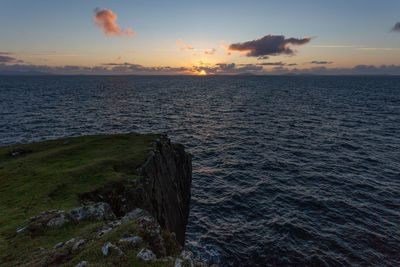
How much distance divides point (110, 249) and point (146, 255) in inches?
62.5

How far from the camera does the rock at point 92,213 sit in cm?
1254

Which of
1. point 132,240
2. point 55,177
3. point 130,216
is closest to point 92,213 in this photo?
point 130,216

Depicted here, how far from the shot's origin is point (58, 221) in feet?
38.7

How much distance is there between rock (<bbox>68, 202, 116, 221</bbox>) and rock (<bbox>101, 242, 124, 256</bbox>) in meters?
3.87

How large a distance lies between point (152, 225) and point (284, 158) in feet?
106

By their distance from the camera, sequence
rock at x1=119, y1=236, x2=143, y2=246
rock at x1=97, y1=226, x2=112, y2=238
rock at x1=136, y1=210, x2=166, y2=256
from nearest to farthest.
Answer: rock at x1=119, y1=236, x2=143, y2=246
rock at x1=136, y1=210, x2=166, y2=256
rock at x1=97, y1=226, x2=112, y2=238

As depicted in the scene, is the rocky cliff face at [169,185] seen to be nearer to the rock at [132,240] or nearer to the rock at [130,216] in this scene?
the rock at [130,216]

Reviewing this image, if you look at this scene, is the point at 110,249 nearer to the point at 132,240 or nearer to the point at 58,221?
the point at 132,240

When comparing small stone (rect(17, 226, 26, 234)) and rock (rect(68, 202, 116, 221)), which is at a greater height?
small stone (rect(17, 226, 26, 234))

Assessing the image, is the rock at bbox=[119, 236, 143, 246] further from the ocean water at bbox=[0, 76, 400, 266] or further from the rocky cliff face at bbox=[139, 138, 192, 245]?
the ocean water at bbox=[0, 76, 400, 266]

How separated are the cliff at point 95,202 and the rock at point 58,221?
5 centimetres

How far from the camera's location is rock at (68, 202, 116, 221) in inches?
494

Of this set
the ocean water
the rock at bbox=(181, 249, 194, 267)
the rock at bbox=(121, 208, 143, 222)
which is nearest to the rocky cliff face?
the ocean water

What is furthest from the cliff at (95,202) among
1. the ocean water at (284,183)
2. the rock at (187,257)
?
the ocean water at (284,183)
